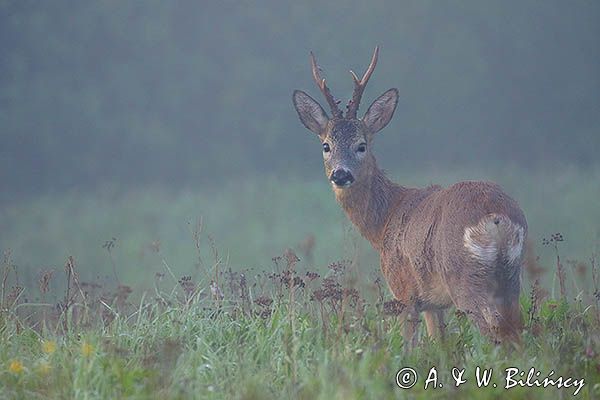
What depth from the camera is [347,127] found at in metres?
7.84

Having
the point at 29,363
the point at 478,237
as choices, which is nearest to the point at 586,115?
the point at 478,237

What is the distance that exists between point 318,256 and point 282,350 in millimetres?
6995

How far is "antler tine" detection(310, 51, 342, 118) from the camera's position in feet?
25.1

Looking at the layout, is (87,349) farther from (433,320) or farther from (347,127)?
(347,127)

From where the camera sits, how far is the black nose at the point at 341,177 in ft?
24.7

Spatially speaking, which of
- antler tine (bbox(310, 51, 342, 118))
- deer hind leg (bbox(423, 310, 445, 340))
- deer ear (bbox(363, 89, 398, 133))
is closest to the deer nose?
antler tine (bbox(310, 51, 342, 118))

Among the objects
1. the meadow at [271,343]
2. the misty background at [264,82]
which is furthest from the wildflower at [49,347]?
the misty background at [264,82]

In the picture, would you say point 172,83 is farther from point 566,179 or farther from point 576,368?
point 576,368

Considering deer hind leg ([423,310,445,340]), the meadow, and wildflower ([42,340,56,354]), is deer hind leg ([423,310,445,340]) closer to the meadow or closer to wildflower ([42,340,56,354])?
the meadow

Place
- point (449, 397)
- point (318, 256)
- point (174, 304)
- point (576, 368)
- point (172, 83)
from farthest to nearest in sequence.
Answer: point (172, 83)
point (318, 256)
point (174, 304)
point (576, 368)
point (449, 397)

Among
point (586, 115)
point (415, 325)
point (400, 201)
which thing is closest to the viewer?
point (415, 325)

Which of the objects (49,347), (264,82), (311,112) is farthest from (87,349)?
(264,82)

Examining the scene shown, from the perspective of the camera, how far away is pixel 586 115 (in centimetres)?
1788

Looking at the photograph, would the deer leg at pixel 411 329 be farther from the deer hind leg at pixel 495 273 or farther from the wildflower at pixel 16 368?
the wildflower at pixel 16 368
